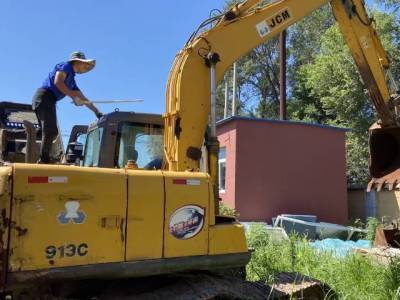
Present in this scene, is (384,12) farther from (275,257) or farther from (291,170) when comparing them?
(275,257)

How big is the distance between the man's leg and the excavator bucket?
15.2 ft

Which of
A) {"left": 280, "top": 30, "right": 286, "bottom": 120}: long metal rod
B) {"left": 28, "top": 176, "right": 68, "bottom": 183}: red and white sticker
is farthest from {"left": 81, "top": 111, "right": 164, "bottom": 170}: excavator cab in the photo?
{"left": 280, "top": 30, "right": 286, "bottom": 120}: long metal rod

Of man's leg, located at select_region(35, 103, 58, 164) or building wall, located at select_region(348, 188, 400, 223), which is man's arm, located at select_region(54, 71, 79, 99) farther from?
building wall, located at select_region(348, 188, 400, 223)

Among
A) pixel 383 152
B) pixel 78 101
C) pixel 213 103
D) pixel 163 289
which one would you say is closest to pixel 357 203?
pixel 383 152

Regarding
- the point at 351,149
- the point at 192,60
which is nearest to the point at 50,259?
the point at 192,60

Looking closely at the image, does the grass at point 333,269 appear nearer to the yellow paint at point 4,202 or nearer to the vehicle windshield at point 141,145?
the vehicle windshield at point 141,145

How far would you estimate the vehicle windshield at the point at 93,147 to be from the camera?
575 centimetres

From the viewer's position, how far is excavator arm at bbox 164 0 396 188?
5887 mm

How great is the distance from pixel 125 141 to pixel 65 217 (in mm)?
1525

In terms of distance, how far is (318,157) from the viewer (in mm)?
16328

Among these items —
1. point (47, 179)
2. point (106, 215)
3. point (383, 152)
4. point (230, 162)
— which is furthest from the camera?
point (230, 162)

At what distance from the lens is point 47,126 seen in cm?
553

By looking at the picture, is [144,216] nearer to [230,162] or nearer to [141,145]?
[141,145]

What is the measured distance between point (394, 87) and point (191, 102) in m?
3.79
